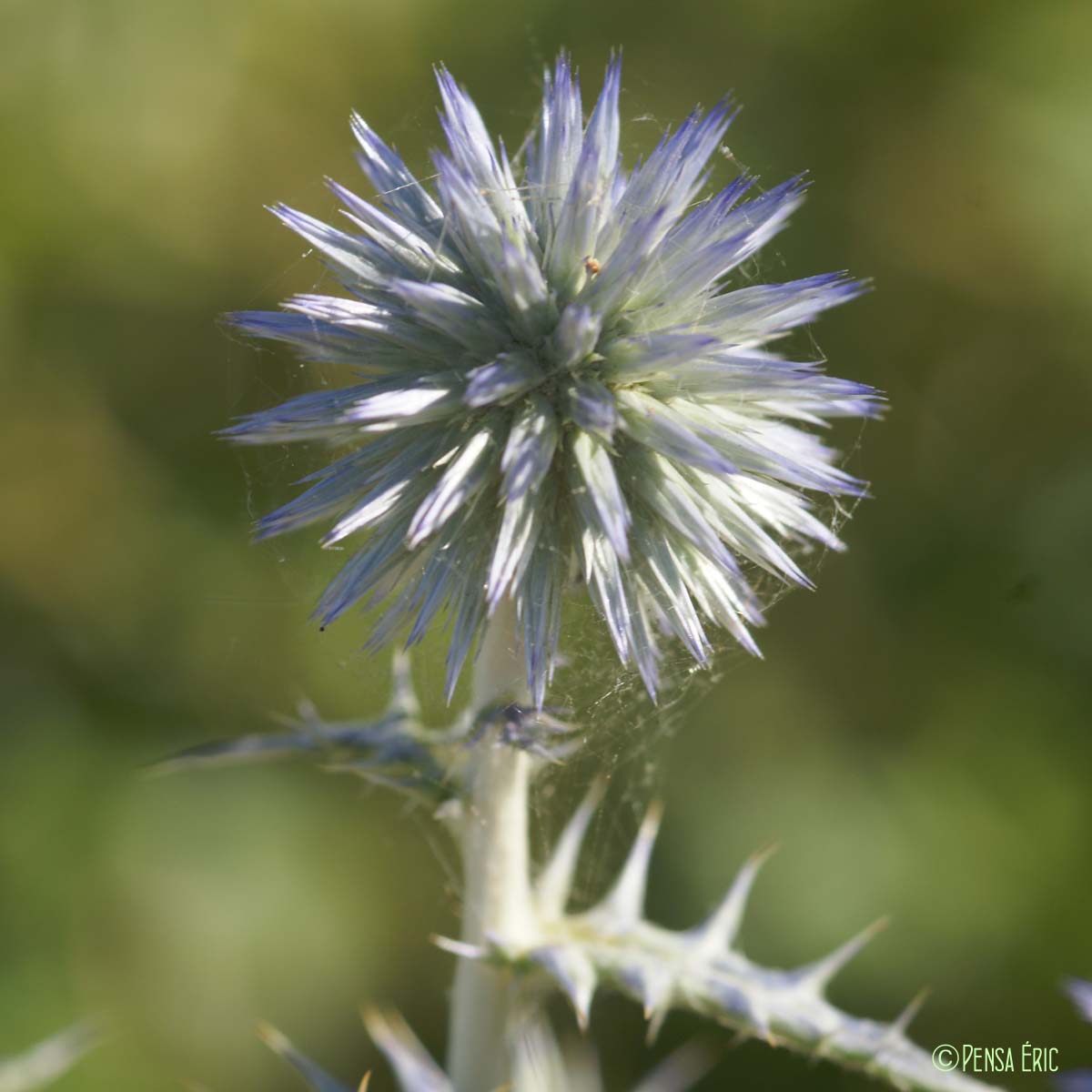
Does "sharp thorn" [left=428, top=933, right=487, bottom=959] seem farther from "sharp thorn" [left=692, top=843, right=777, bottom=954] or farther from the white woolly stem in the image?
"sharp thorn" [left=692, top=843, right=777, bottom=954]

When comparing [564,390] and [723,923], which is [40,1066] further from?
[564,390]

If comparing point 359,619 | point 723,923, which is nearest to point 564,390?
point 723,923

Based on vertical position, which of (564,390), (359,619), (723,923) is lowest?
(723,923)

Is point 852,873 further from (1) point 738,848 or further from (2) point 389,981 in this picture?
(2) point 389,981

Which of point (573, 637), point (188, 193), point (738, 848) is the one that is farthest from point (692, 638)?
point (188, 193)

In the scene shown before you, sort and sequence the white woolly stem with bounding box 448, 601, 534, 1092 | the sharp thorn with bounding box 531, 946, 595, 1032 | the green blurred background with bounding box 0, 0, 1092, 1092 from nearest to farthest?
the sharp thorn with bounding box 531, 946, 595, 1032 < the white woolly stem with bounding box 448, 601, 534, 1092 < the green blurred background with bounding box 0, 0, 1092, 1092

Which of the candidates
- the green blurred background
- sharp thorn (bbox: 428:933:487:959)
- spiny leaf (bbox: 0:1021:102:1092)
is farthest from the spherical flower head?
the green blurred background
